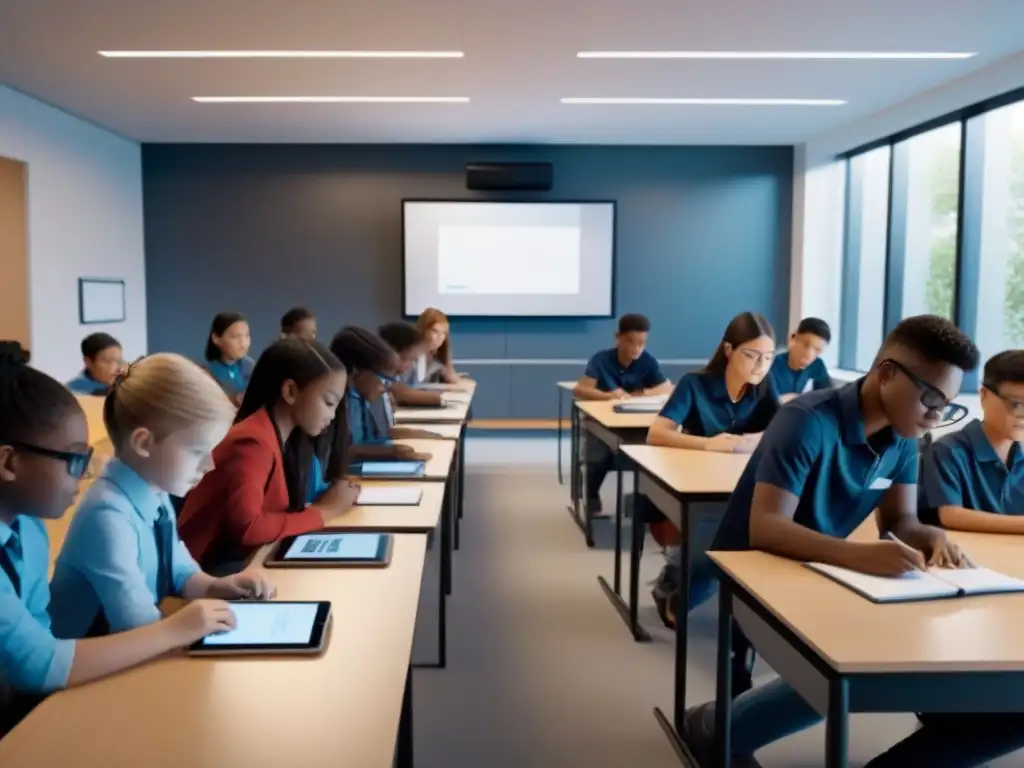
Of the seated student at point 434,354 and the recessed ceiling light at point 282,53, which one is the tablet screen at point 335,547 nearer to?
the seated student at point 434,354

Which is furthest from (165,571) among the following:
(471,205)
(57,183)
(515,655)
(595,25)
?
Result: (471,205)

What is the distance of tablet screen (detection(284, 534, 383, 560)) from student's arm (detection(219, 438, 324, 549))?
A: 2.4 inches

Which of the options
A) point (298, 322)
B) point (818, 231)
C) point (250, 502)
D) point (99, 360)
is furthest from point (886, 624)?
point (818, 231)

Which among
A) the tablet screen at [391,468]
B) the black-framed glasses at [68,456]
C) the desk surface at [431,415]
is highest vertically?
the black-framed glasses at [68,456]

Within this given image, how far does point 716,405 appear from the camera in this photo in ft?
12.4

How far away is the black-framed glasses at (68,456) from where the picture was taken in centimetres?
129

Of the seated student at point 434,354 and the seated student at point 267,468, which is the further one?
the seated student at point 434,354

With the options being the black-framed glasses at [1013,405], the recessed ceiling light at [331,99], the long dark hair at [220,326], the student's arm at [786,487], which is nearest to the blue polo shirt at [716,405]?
the black-framed glasses at [1013,405]

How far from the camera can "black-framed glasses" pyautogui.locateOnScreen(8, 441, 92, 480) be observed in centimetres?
129

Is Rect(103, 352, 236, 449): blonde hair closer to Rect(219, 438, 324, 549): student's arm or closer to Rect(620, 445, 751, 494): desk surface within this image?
Rect(219, 438, 324, 549): student's arm

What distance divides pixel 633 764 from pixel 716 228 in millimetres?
6826

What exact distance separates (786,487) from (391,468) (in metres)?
→ 1.57

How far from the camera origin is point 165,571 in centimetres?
181

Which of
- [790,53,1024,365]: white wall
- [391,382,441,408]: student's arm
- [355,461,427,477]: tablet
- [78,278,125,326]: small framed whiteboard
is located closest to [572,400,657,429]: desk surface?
[391,382,441,408]: student's arm
